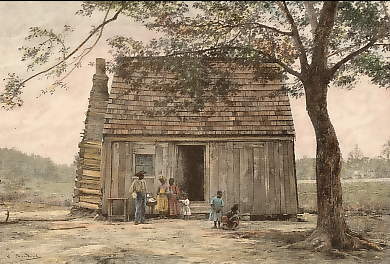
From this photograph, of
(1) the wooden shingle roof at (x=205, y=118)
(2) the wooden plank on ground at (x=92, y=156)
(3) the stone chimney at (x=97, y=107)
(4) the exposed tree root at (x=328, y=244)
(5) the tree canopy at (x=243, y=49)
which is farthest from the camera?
(3) the stone chimney at (x=97, y=107)

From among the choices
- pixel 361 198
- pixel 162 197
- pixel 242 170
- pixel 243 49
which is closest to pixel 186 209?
pixel 162 197

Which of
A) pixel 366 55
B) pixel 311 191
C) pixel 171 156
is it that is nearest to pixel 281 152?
pixel 171 156

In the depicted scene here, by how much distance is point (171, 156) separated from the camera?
17.1 meters

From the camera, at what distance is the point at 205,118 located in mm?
17297

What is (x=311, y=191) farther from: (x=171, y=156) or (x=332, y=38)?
(x=332, y=38)

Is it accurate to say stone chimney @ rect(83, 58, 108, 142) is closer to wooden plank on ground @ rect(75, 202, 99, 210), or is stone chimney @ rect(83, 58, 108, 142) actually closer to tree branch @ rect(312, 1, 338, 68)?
wooden plank on ground @ rect(75, 202, 99, 210)

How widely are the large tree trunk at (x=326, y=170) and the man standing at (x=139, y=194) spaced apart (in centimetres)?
655

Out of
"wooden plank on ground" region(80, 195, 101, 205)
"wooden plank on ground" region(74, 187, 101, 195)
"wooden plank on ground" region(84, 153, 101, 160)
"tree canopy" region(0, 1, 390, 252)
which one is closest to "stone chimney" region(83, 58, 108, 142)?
"wooden plank on ground" region(84, 153, 101, 160)

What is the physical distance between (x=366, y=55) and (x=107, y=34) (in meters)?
6.66

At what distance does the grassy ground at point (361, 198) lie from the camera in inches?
790

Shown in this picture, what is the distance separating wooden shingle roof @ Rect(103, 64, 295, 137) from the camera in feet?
55.3

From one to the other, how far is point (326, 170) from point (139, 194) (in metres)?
6.90

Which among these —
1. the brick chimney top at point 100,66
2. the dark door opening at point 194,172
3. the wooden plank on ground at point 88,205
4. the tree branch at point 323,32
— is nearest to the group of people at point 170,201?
the wooden plank on ground at point 88,205

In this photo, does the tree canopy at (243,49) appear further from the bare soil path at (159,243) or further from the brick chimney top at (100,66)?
the brick chimney top at (100,66)
